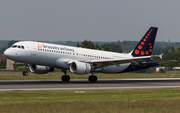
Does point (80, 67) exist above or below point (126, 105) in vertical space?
above

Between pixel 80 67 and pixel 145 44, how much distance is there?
15801 mm

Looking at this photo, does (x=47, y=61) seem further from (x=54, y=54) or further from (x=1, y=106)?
(x=1, y=106)

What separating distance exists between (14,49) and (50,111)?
2508cm

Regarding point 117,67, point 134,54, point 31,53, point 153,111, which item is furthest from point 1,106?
point 134,54

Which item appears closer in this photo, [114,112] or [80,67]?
[114,112]

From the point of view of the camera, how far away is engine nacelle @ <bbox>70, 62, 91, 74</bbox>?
4234 cm

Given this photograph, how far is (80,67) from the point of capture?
42.4m

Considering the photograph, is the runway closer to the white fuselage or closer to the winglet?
the white fuselage

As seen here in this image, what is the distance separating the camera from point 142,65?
52.4 m

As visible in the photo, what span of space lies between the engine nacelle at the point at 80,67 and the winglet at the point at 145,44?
42.3 feet

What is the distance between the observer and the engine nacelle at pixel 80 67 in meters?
42.3

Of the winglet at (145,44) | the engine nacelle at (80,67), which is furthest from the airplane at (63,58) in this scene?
the winglet at (145,44)

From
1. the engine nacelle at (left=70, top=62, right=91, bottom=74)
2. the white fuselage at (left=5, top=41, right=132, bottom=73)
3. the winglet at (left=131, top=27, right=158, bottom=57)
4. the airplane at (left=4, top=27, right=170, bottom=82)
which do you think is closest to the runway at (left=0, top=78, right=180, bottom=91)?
the engine nacelle at (left=70, top=62, right=91, bottom=74)

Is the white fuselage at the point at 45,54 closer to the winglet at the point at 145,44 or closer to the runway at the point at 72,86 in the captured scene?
the runway at the point at 72,86
